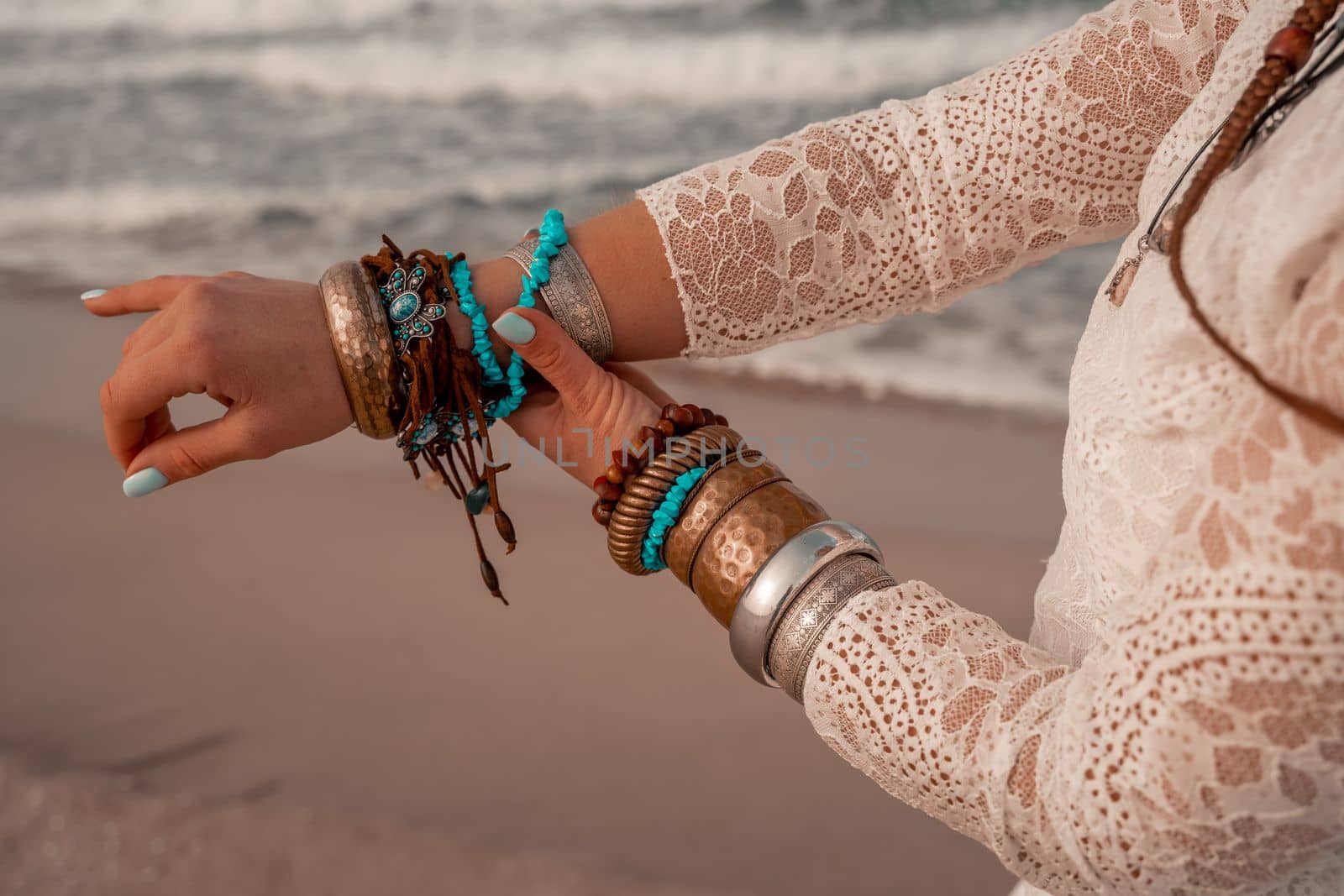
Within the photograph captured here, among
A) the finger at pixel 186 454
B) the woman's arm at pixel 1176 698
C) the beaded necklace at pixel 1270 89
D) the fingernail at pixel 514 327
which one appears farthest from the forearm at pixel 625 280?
the beaded necklace at pixel 1270 89

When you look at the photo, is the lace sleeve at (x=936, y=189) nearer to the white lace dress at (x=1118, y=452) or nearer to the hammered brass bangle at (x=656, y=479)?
the white lace dress at (x=1118, y=452)

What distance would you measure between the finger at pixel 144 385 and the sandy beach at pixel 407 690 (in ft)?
2.84

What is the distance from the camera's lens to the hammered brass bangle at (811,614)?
898 millimetres

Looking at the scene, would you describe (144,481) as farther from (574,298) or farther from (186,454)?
(574,298)

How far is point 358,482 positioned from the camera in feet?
8.12

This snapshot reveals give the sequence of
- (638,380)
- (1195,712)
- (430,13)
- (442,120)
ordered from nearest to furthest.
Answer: (1195,712) → (638,380) → (442,120) → (430,13)

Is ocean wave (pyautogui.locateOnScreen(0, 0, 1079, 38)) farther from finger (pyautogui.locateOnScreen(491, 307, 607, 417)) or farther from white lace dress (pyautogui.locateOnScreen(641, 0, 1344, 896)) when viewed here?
finger (pyautogui.locateOnScreen(491, 307, 607, 417))

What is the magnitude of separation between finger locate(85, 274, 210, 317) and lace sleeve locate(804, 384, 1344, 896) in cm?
72

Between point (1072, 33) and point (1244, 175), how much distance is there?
17.5 inches

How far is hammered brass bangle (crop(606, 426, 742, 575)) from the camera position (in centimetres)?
99

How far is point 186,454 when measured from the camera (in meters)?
1.03

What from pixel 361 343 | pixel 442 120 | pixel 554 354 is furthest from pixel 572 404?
pixel 442 120

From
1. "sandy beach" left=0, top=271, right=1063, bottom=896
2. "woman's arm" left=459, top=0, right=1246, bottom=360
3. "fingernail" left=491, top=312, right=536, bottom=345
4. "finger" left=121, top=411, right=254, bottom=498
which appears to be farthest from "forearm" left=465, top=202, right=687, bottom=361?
"sandy beach" left=0, top=271, right=1063, bottom=896

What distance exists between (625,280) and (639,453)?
19 centimetres
